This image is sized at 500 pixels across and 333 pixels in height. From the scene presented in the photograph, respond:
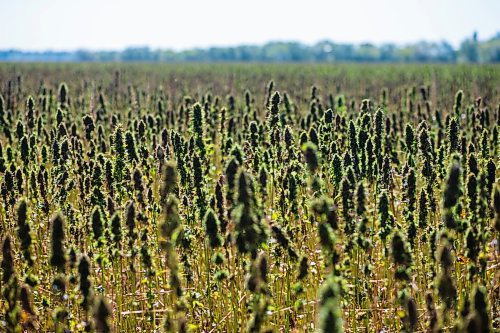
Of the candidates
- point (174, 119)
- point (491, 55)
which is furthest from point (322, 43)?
point (174, 119)

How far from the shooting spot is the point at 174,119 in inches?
456

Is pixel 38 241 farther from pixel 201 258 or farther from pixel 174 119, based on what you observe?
pixel 174 119

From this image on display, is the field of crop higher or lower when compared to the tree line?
lower

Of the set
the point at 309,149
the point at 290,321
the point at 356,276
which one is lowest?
the point at 290,321

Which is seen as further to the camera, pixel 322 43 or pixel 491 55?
pixel 322 43

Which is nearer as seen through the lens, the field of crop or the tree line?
the field of crop

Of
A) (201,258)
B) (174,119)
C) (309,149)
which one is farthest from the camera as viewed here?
(174,119)

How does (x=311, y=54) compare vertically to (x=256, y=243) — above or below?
above

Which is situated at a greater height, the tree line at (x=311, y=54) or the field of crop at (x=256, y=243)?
the tree line at (x=311, y=54)

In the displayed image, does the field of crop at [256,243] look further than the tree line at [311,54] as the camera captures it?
No

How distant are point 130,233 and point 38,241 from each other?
2.80 m

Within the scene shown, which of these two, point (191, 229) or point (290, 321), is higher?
point (191, 229)

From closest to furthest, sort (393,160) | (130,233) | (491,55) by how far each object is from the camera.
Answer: (130,233), (393,160), (491,55)

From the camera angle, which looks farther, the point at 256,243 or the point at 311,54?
the point at 311,54
